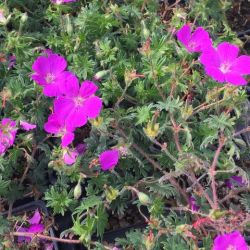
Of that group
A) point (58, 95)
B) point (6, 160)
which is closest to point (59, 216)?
point (6, 160)

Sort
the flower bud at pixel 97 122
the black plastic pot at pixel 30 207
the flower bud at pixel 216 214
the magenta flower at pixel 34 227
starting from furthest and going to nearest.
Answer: the black plastic pot at pixel 30 207 → the magenta flower at pixel 34 227 → the flower bud at pixel 97 122 → the flower bud at pixel 216 214

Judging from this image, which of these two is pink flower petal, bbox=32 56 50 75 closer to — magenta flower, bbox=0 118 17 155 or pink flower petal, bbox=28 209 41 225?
magenta flower, bbox=0 118 17 155

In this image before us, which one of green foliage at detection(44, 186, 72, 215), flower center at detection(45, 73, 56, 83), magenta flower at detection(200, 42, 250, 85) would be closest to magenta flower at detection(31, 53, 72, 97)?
flower center at detection(45, 73, 56, 83)

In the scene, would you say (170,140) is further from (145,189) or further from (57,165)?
(57,165)

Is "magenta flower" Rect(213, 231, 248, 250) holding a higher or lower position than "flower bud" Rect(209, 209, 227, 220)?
lower

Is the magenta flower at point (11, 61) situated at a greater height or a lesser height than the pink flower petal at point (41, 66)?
lesser

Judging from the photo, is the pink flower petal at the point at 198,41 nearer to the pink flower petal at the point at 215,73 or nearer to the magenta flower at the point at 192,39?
the magenta flower at the point at 192,39

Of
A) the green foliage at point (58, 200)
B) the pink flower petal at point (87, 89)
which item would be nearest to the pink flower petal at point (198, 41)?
the pink flower petal at point (87, 89)
